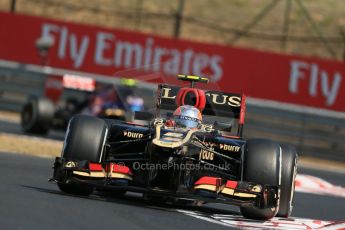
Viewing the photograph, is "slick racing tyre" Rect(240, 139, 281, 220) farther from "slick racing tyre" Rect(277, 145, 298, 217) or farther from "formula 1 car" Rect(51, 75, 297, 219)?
"slick racing tyre" Rect(277, 145, 298, 217)

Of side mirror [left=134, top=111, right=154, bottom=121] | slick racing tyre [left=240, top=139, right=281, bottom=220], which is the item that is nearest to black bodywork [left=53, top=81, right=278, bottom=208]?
slick racing tyre [left=240, top=139, right=281, bottom=220]

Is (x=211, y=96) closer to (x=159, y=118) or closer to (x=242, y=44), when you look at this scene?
(x=159, y=118)

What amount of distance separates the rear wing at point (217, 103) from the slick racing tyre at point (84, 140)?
177 centimetres

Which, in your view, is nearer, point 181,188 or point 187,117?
point 181,188

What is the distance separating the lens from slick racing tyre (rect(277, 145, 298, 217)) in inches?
414

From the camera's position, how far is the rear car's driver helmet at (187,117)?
38.1 feet

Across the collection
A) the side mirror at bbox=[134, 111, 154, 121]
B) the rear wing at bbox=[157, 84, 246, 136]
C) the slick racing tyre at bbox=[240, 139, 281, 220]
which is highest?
the rear wing at bbox=[157, 84, 246, 136]

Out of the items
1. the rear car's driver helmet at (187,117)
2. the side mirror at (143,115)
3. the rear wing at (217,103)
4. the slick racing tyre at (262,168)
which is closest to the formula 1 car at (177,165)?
the slick racing tyre at (262,168)

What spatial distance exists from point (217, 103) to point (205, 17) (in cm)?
2414

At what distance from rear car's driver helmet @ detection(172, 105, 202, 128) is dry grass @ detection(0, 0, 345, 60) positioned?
18.9 metres

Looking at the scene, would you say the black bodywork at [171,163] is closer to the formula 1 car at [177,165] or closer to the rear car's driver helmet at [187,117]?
the formula 1 car at [177,165]

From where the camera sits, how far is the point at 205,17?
3625 centimetres

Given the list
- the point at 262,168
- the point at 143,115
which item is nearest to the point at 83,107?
the point at 143,115

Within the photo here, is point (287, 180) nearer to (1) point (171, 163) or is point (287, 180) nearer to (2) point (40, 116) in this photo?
(1) point (171, 163)
